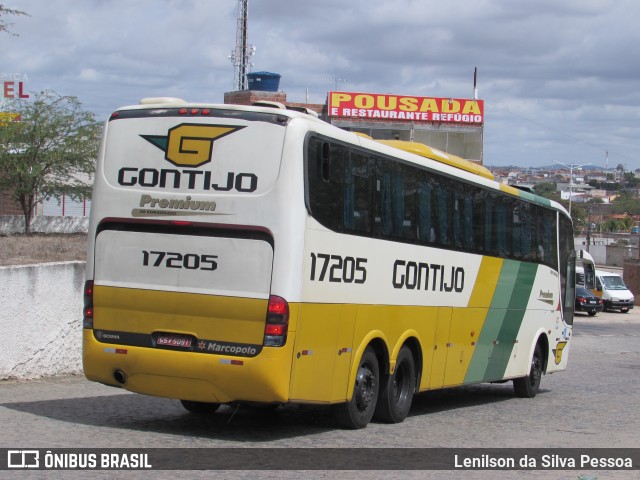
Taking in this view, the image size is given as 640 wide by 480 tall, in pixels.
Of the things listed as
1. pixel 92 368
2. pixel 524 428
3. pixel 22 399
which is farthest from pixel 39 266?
pixel 524 428

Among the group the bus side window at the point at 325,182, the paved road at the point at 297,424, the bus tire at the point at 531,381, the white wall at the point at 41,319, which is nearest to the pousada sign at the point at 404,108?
the bus tire at the point at 531,381

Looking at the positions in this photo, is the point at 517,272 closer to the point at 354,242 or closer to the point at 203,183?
the point at 354,242

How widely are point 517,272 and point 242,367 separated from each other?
787 centimetres

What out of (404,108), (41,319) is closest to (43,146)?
(41,319)

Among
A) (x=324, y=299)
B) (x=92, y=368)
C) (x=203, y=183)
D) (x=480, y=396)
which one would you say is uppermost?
(x=203, y=183)

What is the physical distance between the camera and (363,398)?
1171cm

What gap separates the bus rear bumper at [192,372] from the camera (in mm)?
9977

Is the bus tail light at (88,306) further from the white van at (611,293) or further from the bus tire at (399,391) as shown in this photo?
the white van at (611,293)

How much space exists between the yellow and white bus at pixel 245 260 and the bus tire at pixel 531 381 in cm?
589

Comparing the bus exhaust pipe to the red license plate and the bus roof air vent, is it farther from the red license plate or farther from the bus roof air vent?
the bus roof air vent

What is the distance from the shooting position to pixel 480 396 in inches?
706

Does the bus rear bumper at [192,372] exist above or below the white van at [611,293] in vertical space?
above

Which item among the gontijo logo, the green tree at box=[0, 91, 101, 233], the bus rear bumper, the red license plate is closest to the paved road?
the bus rear bumper

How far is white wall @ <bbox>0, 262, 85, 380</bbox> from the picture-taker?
48.2 ft
